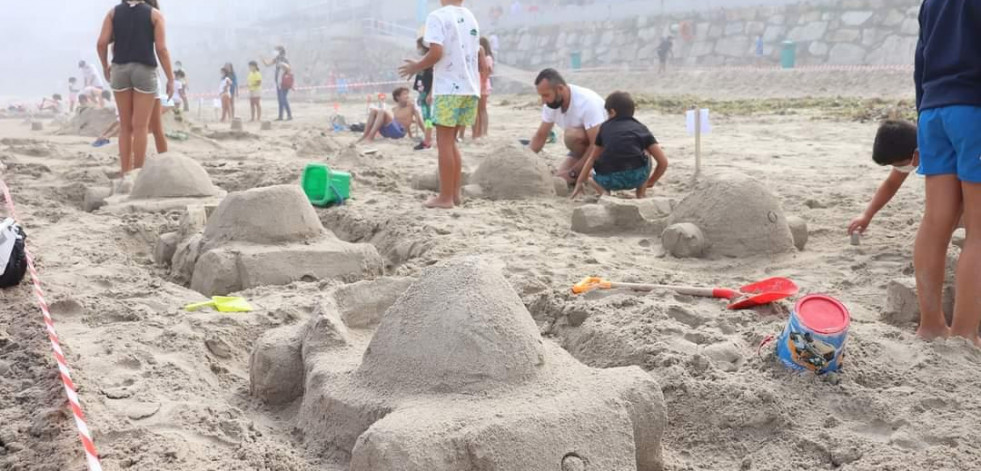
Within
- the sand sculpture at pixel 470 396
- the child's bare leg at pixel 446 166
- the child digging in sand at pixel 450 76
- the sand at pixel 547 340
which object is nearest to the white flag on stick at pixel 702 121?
the sand at pixel 547 340

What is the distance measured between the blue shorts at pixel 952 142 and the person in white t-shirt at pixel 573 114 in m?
3.34

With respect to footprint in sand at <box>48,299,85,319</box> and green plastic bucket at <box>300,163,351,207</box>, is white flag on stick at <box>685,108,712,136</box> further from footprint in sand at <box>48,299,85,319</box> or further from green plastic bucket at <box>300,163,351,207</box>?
footprint in sand at <box>48,299,85,319</box>

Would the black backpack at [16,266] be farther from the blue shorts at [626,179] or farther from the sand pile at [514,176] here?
the blue shorts at [626,179]

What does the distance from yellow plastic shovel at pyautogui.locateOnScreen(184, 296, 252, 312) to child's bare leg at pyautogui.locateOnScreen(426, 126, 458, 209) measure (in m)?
2.15

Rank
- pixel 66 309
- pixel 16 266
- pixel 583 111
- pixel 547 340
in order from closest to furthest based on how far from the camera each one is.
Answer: pixel 547 340, pixel 66 309, pixel 16 266, pixel 583 111

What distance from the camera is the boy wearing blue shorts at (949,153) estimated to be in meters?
2.64

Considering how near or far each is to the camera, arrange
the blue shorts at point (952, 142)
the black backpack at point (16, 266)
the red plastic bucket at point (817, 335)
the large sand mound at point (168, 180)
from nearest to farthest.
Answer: the red plastic bucket at point (817, 335), the blue shorts at point (952, 142), the black backpack at point (16, 266), the large sand mound at point (168, 180)

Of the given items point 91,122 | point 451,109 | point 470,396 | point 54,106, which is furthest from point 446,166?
point 54,106

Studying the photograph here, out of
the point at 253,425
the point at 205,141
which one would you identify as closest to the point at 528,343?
the point at 253,425

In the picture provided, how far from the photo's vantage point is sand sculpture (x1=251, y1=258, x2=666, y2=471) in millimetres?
1891

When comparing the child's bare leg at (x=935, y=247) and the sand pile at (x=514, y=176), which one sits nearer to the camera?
the child's bare leg at (x=935, y=247)

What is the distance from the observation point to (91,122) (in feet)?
37.3

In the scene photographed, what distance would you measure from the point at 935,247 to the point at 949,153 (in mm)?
308

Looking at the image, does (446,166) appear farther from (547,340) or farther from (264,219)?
(547,340)
